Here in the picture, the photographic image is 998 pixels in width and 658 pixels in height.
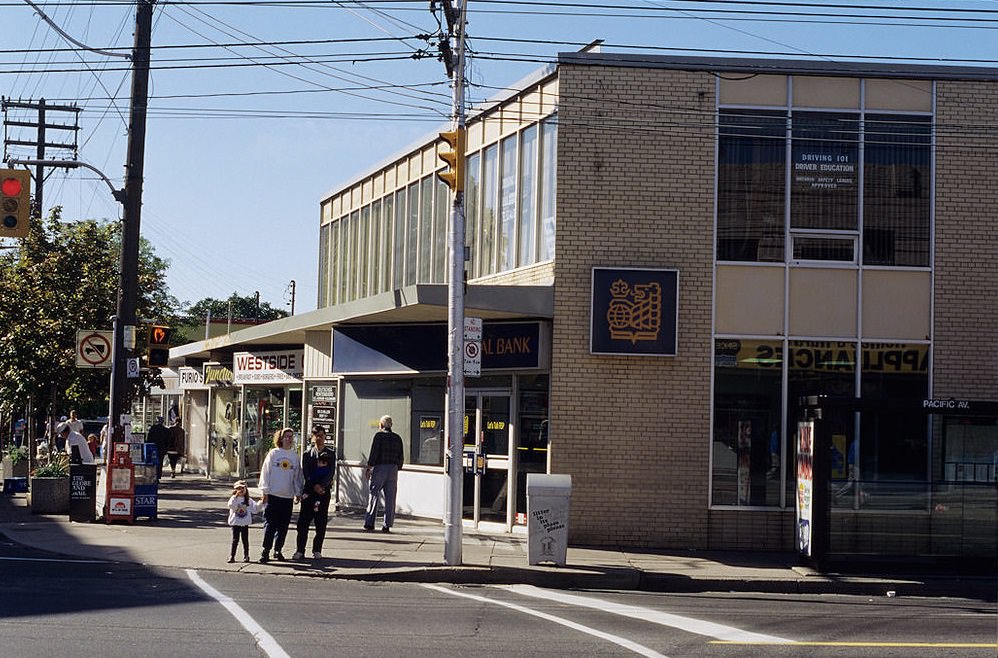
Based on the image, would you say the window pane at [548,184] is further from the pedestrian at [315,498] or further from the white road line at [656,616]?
the white road line at [656,616]

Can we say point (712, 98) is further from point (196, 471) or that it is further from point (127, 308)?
point (196, 471)

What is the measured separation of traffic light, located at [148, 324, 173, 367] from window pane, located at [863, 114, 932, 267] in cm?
1113

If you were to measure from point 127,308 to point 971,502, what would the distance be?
44.0 ft

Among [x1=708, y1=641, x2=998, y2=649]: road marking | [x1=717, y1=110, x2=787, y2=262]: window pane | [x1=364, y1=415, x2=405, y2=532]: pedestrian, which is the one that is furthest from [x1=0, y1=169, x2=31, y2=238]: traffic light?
[x1=708, y1=641, x2=998, y2=649]: road marking

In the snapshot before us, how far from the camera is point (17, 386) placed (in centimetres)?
2547

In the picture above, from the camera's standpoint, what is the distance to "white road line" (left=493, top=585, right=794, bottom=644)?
10453mm

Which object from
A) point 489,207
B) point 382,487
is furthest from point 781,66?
point 382,487

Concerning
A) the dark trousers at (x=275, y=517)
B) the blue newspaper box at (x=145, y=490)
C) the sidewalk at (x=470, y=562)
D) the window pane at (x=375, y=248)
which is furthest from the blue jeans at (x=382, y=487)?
the window pane at (x=375, y=248)

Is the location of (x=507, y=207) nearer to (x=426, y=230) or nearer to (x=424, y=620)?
(x=426, y=230)

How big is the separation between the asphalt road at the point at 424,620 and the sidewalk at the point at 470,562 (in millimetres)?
468

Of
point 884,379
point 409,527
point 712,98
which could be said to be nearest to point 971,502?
point 884,379

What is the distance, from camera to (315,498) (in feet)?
49.3

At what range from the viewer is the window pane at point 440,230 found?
21.8 metres

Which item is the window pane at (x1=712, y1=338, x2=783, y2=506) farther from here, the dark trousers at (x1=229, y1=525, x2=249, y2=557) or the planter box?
the planter box
